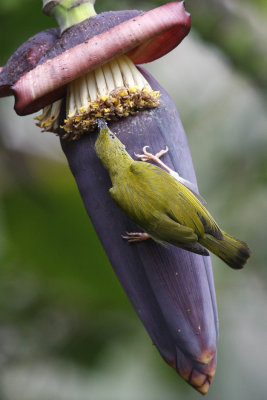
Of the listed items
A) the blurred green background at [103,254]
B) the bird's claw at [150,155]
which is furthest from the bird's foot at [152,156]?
the blurred green background at [103,254]

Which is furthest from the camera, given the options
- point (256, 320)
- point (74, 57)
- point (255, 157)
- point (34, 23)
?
point (256, 320)

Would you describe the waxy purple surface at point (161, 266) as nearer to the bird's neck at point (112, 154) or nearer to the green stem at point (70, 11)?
the bird's neck at point (112, 154)

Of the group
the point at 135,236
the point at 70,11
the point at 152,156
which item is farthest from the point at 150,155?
the point at 70,11

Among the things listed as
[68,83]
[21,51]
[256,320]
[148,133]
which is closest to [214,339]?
[148,133]

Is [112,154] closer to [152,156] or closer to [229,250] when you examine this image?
[152,156]

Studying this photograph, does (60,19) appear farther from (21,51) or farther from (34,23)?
(34,23)

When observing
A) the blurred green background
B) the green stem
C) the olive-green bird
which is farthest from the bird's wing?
the blurred green background
